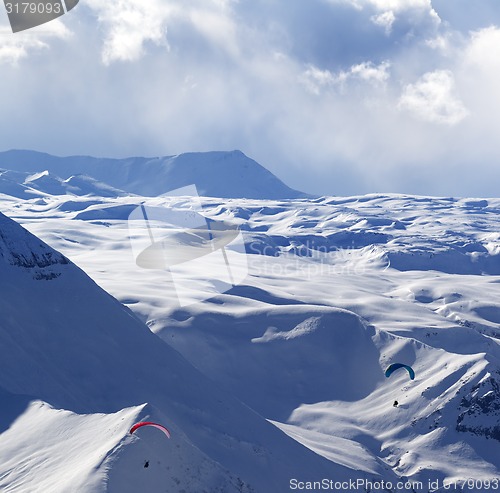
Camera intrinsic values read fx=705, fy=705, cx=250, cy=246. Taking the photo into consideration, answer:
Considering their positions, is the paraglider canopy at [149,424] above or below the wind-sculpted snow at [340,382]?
above

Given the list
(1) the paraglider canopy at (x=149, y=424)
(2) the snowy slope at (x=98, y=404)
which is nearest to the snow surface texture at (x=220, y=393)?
(2) the snowy slope at (x=98, y=404)

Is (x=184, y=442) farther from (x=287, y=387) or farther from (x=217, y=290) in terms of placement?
(x=217, y=290)

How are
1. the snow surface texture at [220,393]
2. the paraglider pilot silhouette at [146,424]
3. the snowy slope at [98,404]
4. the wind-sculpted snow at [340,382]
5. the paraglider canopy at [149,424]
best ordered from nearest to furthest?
the paraglider canopy at [149,424]
the paraglider pilot silhouette at [146,424]
the snowy slope at [98,404]
the snow surface texture at [220,393]
the wind-sculpted snow at [340,382]

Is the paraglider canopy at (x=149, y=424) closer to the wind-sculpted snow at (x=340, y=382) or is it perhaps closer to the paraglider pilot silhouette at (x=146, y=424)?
the paraglider pilot silhouette at (x=146, y=424)

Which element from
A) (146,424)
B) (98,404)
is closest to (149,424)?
(146,424)

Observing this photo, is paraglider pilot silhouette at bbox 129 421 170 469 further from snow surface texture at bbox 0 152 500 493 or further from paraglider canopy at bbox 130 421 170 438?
snow surface texture at bbox 0 152 500 493

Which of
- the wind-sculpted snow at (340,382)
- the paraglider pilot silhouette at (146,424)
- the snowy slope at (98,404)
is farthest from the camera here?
the wind-sculpted snow at (340,382)

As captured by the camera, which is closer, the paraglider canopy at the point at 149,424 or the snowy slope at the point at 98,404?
the paraglider canopy at the point at 149,424

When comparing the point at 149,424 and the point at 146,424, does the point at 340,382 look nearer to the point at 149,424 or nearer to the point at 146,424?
the point at 149,424

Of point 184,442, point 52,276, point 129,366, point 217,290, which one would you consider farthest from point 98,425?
point 217,290
